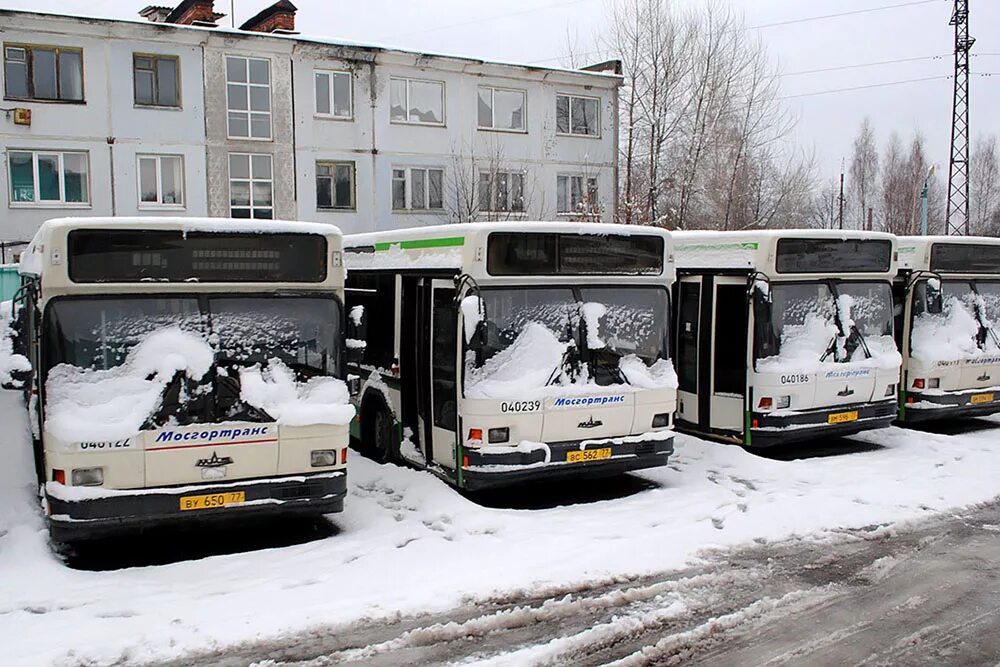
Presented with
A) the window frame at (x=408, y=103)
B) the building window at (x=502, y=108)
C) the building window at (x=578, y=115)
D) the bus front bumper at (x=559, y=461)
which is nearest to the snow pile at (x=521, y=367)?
the bus front bumper at (x=559, y=461)

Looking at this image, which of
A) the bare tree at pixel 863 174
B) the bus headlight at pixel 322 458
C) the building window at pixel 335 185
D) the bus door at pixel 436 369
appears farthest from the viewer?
the bare tree at pixel 863 174

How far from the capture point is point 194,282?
842 centimetres

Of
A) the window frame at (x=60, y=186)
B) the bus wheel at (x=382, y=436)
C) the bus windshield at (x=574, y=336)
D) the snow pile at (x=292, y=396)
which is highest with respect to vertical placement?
the window frame at (x=60, y=186)

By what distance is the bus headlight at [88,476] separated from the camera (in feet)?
25.8

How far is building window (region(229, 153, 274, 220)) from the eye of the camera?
29.5m

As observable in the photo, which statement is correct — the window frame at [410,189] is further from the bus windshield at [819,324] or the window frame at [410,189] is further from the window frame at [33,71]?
the bus windshield at [819,324]

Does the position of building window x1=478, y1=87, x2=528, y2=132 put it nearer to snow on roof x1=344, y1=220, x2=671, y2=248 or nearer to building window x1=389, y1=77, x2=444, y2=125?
building window x1=389, y1=77, x2=444, y2=125

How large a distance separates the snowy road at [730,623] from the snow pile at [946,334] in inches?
234

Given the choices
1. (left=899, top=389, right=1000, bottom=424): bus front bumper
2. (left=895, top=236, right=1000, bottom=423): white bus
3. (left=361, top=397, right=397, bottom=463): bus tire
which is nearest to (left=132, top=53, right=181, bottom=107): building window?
(left=361, top=397, right=397, bottom=463): bus tire

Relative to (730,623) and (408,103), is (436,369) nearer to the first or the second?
(730,623)

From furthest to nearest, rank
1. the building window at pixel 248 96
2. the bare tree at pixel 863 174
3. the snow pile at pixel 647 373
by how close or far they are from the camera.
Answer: the bare tree at pixel 863 174, the building window at pixel 248 96, the snow pile at pixel 647 373

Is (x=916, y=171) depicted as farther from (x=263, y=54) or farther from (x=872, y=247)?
(x=872, y=247)

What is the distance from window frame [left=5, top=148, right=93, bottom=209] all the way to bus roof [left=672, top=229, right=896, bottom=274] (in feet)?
66.0

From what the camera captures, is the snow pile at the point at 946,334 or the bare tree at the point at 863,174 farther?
the bare tree at the point at 863,174
